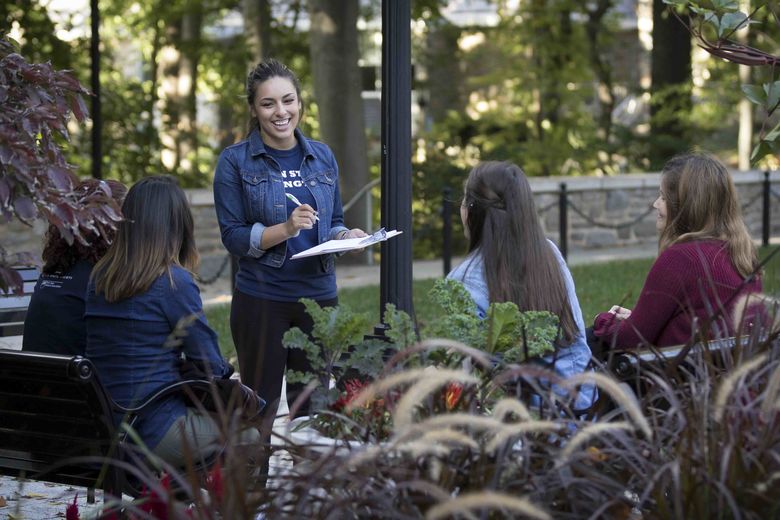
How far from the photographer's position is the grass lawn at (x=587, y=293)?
938 centimetres

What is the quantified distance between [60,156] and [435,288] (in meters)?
1.26

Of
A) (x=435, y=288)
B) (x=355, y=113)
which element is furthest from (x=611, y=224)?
(x=435, y=288)

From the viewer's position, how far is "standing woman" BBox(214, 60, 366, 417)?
444 centimetres

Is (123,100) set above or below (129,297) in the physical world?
above

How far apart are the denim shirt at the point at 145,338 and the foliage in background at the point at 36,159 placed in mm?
311

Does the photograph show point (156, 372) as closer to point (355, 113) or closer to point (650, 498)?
point (650, 498)

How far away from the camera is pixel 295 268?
447 cm

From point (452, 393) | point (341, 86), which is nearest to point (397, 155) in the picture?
point (452, 393)

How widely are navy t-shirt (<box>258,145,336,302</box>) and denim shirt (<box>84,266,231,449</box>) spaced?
466 millimetres

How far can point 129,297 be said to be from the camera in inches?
156

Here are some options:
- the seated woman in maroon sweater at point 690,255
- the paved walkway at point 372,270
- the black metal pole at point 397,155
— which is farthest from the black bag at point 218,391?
the paved walkway at point 372,270

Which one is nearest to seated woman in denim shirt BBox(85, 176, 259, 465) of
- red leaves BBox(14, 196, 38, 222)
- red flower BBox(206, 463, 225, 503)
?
red leaves BBox(14, 196, 38, 222)

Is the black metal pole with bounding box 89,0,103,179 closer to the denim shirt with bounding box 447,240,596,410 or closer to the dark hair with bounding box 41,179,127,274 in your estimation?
the dark hair with bounding box 41,179,127,274

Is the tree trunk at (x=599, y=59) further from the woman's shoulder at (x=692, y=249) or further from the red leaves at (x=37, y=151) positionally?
the red leaves at (x=37, y=151)
